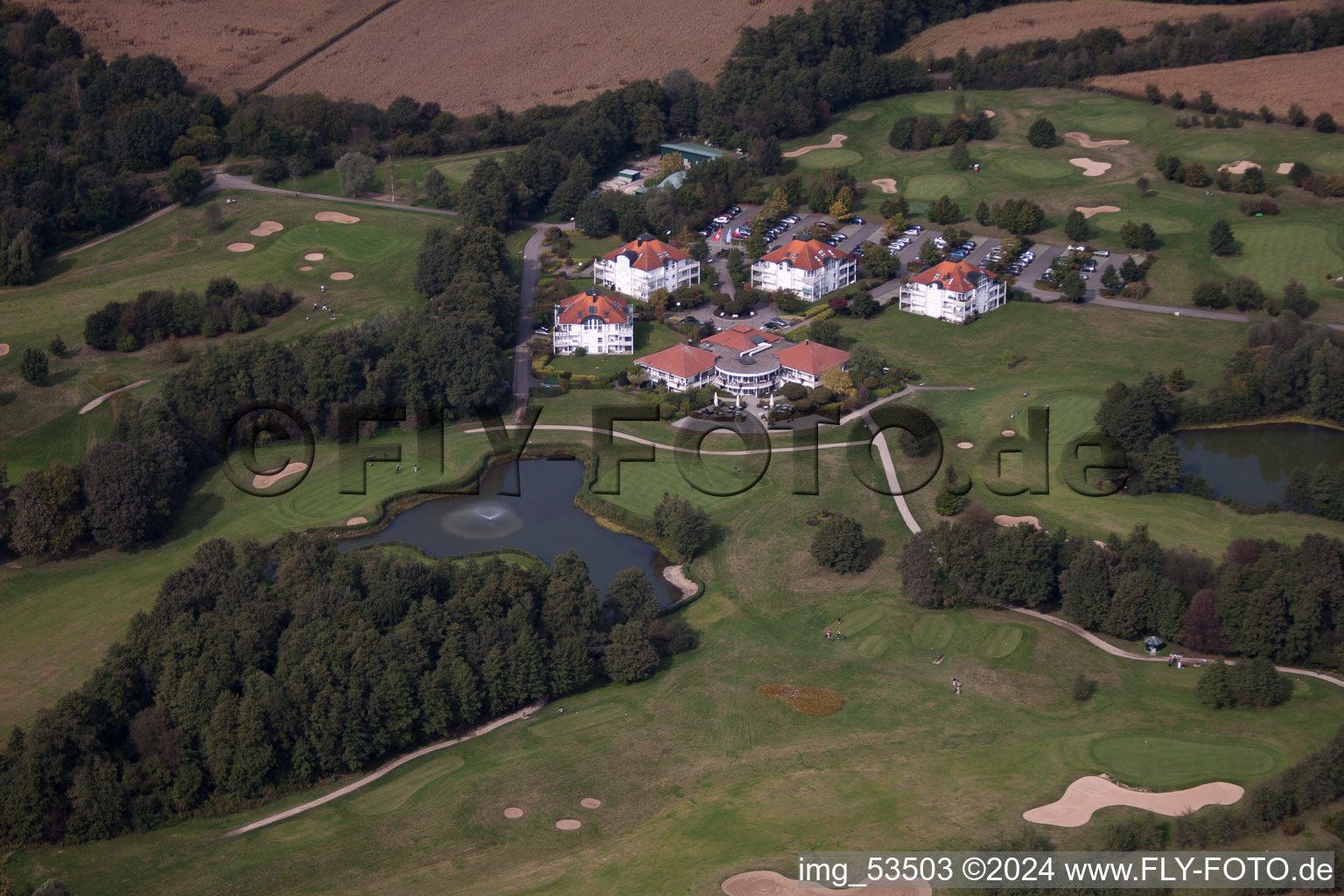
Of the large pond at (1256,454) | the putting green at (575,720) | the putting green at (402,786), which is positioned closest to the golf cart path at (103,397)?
the putting green at (402,786)

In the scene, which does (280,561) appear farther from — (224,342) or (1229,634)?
(1229,634)

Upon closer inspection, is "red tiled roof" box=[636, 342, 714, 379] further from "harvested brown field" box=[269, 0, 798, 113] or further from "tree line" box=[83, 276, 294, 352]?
"harvested brown field" box=[269, 0, 798, 113]

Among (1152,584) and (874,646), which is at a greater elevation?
(1152,584)

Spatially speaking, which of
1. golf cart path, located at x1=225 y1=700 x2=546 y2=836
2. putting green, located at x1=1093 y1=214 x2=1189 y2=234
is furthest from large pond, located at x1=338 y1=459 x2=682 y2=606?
putting green, located at x1=1093 y1=214 x2=1189 y2=234

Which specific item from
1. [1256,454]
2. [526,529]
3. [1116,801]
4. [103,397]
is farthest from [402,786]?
[1256,454]

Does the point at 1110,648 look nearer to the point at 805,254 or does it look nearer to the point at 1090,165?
the point at 805,254

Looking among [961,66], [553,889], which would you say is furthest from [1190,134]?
[553,889]
